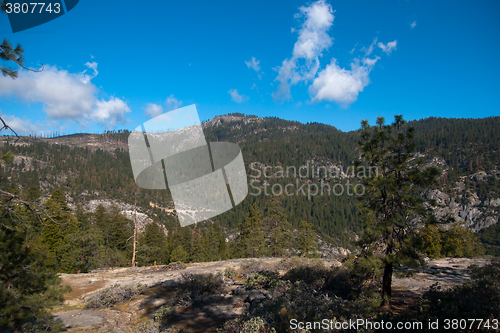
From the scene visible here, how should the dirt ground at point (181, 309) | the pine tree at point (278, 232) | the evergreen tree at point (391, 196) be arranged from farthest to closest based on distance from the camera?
the pine tree at point (278, 232)
the dirt ground at point (181, 309)
the evergreen tree at point (391, 196)

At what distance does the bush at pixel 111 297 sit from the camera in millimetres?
11406

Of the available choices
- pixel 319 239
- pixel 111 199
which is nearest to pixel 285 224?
pixel 319 239

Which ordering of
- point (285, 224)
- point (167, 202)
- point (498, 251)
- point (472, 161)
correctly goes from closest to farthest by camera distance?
point (285, 224) < point (498, 251) < point (167, 202) < point (472, 161)

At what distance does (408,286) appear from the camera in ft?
40.7

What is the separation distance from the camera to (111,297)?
1176 centimetres

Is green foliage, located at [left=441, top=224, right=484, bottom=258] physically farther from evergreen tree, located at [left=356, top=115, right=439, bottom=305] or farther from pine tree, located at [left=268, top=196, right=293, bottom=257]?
evergreen tree, located at [left=356, top=115, right=439, bottom=305]

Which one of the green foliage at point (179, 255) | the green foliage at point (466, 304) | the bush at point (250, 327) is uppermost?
the green foliage at point (466, 304)

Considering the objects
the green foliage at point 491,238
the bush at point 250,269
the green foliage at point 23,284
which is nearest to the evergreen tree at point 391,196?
the bush at point 250,269

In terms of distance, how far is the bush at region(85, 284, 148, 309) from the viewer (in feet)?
37.4

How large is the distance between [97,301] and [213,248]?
38.9 m

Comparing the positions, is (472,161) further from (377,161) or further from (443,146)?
(377,161)

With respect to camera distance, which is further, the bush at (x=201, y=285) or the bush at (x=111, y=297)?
the bush at (x=201, y=285)

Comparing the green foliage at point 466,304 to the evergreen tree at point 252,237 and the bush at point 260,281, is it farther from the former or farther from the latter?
the evergreen tree at point 252,237

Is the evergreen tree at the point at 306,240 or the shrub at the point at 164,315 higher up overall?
the shrub at the point at 164,315
